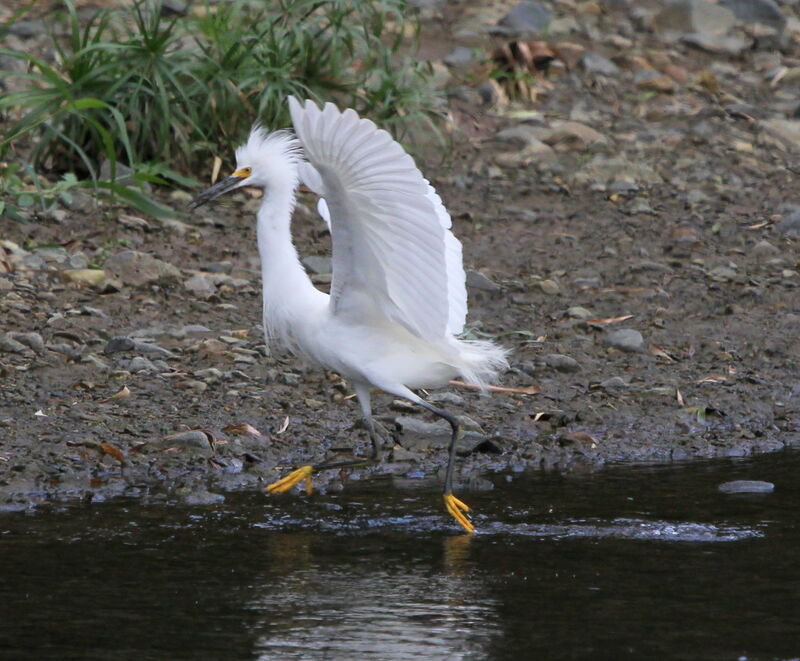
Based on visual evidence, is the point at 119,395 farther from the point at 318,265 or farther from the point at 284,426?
the point at 318,265

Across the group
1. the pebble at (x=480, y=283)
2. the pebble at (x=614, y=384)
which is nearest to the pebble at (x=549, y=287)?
the pebble at (x=480, y=283)

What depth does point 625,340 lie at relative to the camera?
712cm

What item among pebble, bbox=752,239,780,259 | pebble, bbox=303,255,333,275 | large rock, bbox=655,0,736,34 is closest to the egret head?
pebble, bbox=303,255,333,275

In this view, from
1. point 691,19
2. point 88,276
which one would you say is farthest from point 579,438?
point 691,19

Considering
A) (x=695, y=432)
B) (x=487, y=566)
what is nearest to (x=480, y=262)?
(x=695, y=432)

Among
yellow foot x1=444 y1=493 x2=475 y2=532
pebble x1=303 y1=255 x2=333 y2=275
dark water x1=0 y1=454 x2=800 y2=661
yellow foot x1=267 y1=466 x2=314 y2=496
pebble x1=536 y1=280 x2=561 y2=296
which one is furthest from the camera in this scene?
pebble x1=536 y1=280 x2=561 y2=296

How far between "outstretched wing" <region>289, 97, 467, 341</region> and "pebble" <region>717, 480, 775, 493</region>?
126cm

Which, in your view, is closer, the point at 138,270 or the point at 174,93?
the point at 138,270

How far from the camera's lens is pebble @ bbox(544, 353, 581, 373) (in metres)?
6.82

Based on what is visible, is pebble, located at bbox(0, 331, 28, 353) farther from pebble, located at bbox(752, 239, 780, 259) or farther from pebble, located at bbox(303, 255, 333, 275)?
pebble, located at bbox(752, 239, 780, 259)

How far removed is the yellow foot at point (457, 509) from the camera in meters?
4.80

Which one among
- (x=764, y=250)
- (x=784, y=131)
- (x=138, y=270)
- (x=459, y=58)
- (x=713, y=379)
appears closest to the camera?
(x=713, y=379)

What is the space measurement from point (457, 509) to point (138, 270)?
3.05m

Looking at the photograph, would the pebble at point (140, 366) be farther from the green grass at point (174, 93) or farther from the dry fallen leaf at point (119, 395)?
the green grass at point (174, 93)
